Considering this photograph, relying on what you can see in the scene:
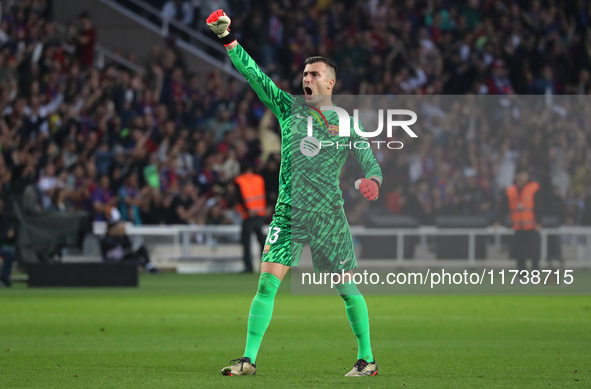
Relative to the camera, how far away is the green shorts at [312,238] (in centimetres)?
734

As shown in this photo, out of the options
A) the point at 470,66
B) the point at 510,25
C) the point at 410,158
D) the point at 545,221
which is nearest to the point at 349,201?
the point at 410,158

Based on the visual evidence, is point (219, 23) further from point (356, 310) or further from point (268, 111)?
point (268, 111)

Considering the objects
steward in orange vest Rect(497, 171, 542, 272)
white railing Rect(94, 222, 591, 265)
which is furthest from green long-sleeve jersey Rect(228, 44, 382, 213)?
steward in orange vest Rect(497, 171, 542, 272)

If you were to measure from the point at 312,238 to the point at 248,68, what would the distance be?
3.93 feet

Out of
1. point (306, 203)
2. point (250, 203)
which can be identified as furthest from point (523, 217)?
point (306, 203)

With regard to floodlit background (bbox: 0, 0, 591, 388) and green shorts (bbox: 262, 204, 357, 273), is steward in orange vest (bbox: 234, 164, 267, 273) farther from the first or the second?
green shorts (bbox: 262, 204, 357, 273)

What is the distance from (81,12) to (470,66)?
9.56m

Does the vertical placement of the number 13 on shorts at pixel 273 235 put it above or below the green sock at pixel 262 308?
above

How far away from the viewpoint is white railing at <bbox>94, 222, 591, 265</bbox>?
63.2ft

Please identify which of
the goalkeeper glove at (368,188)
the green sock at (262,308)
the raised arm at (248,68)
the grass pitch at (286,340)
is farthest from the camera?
the grass pitch at (286,340)

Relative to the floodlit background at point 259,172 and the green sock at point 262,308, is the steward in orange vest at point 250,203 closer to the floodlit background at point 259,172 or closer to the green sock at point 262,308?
the floodlit background at point 259,172

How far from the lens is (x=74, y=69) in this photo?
2441cm

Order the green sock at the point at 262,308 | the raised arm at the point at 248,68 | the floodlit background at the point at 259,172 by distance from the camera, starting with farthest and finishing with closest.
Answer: the floodlit background at the point at 259,172
the green sock at the point at 262,308
the raised arm at the point at 248,68

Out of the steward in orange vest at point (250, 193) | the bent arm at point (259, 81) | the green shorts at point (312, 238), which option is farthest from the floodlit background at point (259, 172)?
the bent arm at point (259, 81)
